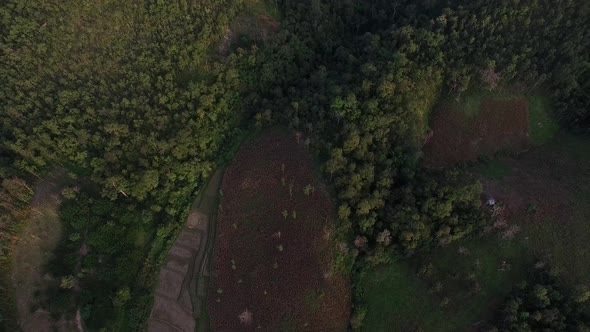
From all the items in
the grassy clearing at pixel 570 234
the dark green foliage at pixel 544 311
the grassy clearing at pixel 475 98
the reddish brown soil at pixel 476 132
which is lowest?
the dark green foliage at pixel 544 311

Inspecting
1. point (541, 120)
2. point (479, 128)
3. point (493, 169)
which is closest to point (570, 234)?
point (493, 169)

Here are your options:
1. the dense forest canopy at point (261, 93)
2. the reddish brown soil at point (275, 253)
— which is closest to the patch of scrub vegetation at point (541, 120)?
the dense forest canopy at point (261, 93)

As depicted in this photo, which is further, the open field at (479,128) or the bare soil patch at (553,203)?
the open field at (479,128)

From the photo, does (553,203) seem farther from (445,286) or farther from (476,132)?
(445,286)

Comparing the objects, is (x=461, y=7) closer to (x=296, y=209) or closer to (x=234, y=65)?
(x=234, y=65)

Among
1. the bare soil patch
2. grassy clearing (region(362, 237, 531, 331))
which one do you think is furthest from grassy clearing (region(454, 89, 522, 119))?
grassy clearing (region(362, 237, 531, 331))

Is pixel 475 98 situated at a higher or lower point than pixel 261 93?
higher

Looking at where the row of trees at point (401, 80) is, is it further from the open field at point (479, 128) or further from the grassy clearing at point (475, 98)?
the open field at point (479, 128)
